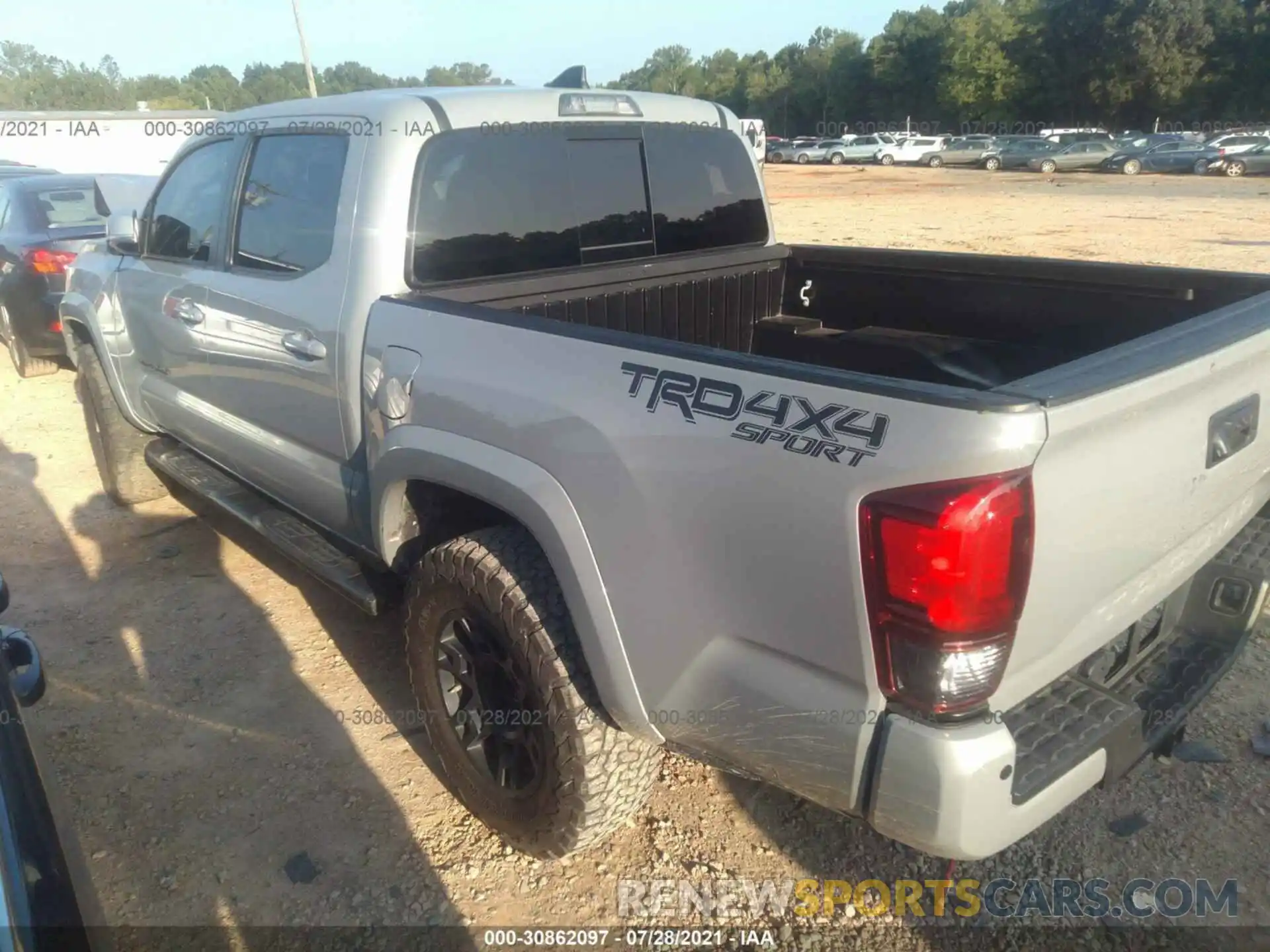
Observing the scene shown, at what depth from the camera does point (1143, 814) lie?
9.12ft

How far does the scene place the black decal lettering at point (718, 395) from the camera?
184cm

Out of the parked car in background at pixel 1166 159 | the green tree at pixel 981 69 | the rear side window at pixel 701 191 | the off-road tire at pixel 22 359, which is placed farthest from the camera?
the green tree at pixel 981 69

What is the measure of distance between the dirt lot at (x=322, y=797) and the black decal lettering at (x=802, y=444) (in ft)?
4.66

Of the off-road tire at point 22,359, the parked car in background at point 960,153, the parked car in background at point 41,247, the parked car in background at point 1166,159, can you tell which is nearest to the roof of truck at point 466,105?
the parked car in background at point 41,247

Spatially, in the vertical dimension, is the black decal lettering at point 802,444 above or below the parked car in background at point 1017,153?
above

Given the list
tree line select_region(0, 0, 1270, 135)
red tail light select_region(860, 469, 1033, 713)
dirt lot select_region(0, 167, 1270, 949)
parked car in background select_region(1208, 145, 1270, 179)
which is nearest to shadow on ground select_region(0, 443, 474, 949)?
dirt lot select_region(0, 167, 1270, 949)

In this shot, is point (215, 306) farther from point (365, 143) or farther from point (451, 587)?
point (451, 587)

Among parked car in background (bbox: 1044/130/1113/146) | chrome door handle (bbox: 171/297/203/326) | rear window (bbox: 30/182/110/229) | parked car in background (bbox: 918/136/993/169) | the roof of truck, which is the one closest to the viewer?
the roof of truck

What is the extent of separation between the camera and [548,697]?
93.1 inches

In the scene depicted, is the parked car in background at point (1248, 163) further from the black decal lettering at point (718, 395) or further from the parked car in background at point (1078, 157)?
the black decal lettering at point (718, 395)

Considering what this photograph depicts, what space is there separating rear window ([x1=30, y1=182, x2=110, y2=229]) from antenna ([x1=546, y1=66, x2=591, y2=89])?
237 inches

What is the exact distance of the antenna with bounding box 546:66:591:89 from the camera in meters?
3.50

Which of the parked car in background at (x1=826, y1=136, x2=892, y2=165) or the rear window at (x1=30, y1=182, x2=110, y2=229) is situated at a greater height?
the rear window at (x1=30, y1=182, x2=110, y2=229)

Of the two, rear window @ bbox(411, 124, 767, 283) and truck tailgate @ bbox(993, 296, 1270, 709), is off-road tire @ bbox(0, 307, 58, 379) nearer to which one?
rear window @ bbox(411, 124, 767, 283)
